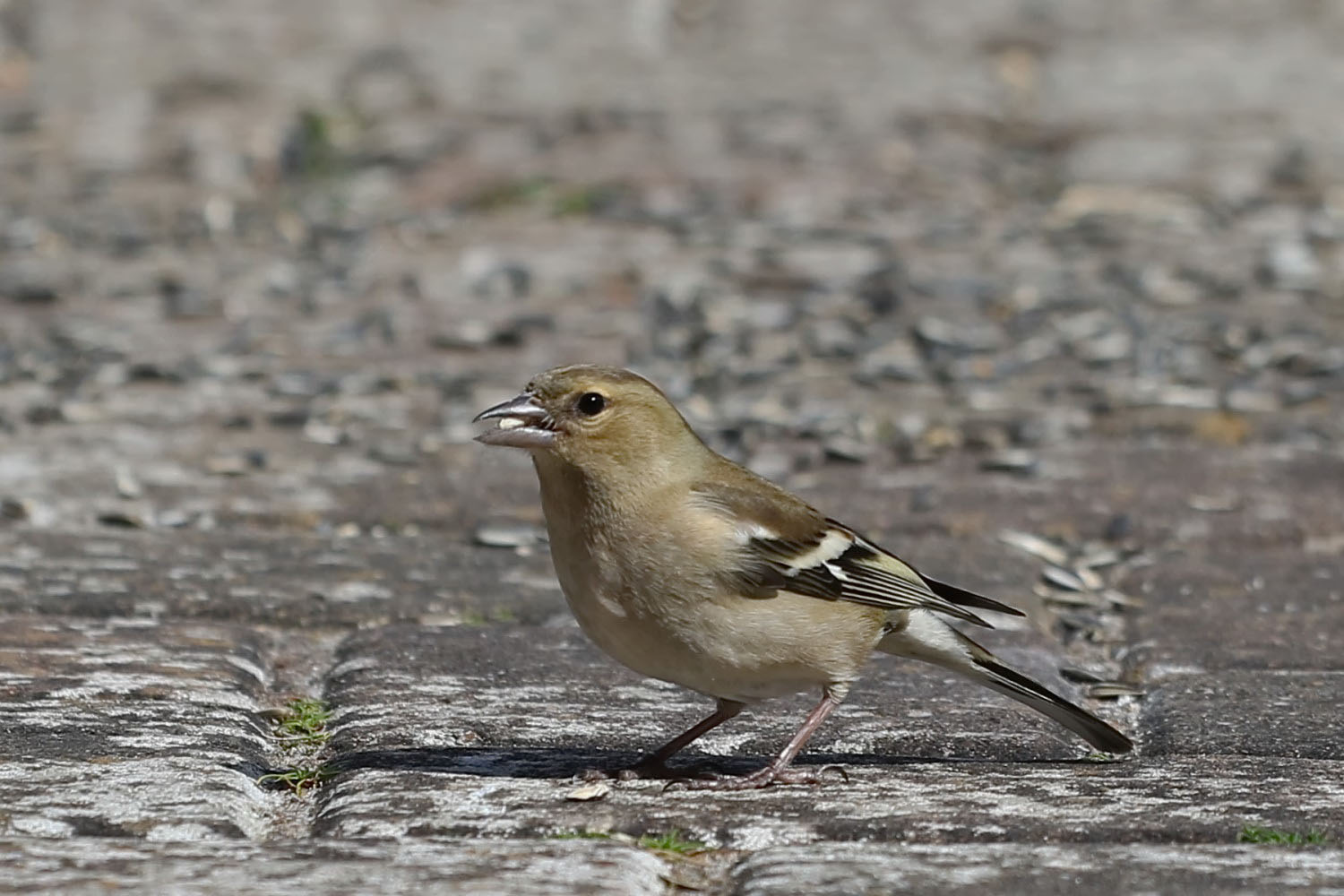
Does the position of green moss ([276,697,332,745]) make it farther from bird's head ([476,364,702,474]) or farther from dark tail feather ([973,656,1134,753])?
dark tail feather ([973,656,1134,753])

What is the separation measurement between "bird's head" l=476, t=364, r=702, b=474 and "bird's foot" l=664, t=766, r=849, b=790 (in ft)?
1.86

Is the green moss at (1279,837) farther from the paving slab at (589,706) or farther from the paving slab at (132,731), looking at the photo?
the paving slab at (132,731)

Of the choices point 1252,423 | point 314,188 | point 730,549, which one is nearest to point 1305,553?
point 1252,423

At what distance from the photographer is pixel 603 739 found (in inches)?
136

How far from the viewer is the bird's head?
11.3 ft

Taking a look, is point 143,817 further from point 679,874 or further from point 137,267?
point 137,267

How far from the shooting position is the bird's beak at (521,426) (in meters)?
3.43

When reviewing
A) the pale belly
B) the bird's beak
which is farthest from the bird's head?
the pale belly

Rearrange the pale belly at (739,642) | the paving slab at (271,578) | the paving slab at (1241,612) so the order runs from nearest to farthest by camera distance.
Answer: the pale belly at (739,642) → the paving slab at (1241,612) → the paving slab at (271,578)

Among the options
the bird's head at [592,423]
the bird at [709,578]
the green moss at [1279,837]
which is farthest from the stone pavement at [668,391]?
the bird's head at [592,423]

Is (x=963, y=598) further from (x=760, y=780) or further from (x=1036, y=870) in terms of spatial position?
(x=1036, y=870)

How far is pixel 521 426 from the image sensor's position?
11.4ft

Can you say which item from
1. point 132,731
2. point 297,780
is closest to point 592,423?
point 297,780

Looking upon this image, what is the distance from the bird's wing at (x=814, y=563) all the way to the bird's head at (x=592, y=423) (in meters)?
0.13
